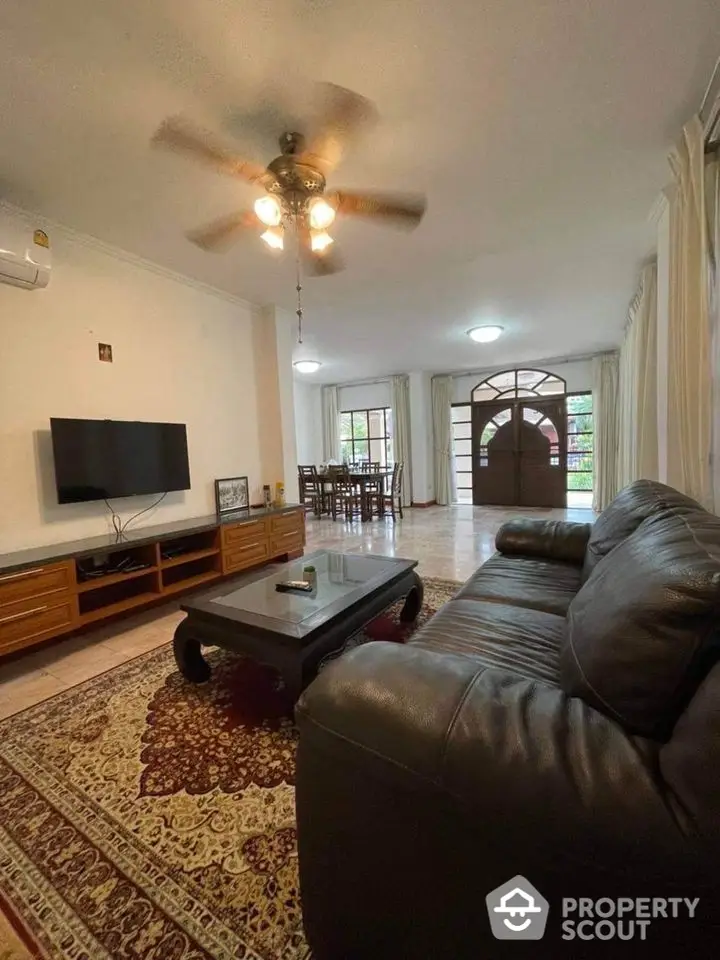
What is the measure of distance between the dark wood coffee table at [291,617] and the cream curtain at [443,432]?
5611 mm

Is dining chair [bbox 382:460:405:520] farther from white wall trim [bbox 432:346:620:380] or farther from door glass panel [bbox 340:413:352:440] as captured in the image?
white wall trim [bbox 432:346:620:380]

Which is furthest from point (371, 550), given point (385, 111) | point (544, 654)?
point (385, 111)

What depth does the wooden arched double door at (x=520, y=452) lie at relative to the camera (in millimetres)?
7098

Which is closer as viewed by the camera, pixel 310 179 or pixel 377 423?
pixel 310 179

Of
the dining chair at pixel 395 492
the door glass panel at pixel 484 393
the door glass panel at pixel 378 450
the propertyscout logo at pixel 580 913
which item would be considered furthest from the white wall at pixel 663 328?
the door glass panel at pixel 378 450

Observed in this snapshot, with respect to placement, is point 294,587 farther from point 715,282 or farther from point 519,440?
point 519,440

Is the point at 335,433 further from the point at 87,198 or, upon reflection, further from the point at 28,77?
the point at 28,77

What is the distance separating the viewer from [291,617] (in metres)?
1.76

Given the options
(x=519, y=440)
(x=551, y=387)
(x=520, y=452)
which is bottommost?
(x=520, y=452)

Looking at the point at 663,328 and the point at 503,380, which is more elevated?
the point at 503,380

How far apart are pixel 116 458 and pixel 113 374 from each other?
0.66 m

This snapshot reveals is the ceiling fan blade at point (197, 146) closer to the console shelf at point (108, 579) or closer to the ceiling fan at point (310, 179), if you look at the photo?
the ceiling fan at point (310, 179)

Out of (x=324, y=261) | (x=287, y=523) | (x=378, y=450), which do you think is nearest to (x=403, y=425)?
(x=378, y=450)

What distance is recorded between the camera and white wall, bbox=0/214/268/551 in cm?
257
